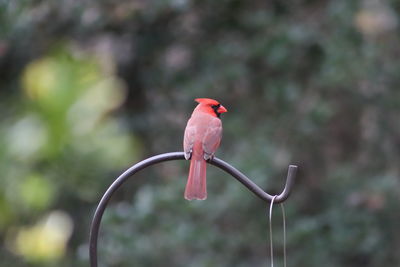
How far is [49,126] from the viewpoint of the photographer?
3.28 m

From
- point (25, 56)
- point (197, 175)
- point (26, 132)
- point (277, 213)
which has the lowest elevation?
point (197, 175)

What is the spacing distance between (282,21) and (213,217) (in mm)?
1400

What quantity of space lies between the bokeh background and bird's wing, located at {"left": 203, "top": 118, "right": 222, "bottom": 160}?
1536mm

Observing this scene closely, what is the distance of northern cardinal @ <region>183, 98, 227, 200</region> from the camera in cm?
292

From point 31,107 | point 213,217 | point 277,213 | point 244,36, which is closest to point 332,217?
point 277,213

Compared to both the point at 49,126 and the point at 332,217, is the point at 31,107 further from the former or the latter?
the point at 332,217

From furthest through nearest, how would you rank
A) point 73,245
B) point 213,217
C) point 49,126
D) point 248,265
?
point 73,245, point 248,265, point 213,217, point 49,126

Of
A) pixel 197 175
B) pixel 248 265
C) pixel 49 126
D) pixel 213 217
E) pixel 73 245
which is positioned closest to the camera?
pixel 197 175

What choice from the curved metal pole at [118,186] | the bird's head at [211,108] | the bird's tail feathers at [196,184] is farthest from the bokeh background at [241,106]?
the curved metal pole at [118,186]

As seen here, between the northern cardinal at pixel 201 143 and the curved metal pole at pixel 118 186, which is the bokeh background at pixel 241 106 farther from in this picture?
the curved metal pole at pixel 118 186

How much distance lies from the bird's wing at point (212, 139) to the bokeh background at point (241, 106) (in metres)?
1.54

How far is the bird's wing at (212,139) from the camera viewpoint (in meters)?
3.06

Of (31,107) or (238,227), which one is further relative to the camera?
(238,227)

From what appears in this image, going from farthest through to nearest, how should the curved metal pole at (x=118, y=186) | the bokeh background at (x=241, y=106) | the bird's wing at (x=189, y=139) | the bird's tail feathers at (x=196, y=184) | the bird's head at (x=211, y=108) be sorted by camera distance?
the bokeh background at (x=241, y=106)
the bird's head at (x=211, y=108)
the bird's wing at (x=189, y=139)
the bird's tail feathers at (x=196, y=184)
the curved metal pole at (x=118, y=186)
